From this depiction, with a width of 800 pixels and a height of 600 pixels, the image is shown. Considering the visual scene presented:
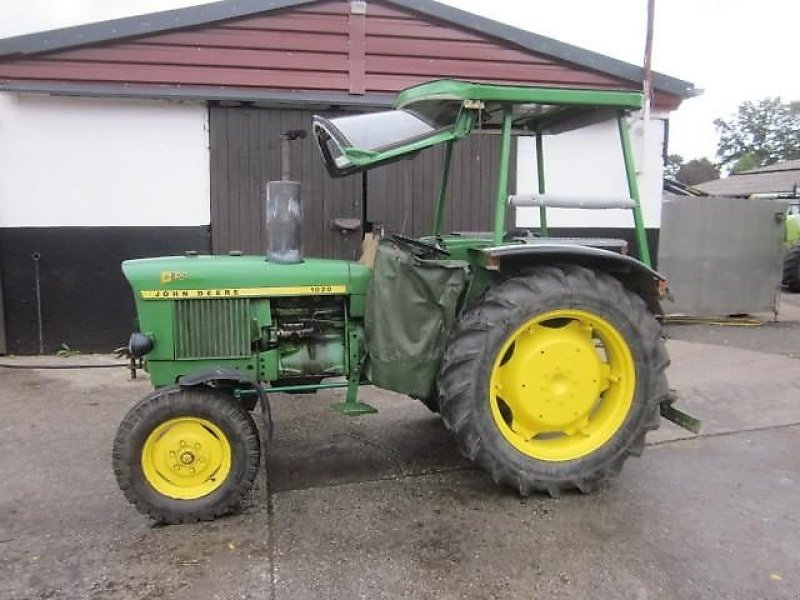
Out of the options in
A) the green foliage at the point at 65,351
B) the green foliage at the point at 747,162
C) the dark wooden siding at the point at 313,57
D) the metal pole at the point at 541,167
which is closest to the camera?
the metal pole at the point at 541,167

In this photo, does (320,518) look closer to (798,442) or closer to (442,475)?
(442,475)

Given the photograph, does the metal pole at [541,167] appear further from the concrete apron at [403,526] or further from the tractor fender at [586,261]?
the concrete apron at [403,526]

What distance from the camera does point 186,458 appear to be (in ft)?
10.9

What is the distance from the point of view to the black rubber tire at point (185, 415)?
3.24m

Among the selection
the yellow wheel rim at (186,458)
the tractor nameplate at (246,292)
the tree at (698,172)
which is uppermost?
the tree at (698,172)

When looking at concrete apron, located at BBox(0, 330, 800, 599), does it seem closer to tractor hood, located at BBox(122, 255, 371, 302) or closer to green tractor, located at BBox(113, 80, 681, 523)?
green tractor, located at BBox(113, 80, 681, 523)

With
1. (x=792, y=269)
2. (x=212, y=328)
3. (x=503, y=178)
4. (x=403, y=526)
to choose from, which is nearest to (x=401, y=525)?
(x=403, y=526)

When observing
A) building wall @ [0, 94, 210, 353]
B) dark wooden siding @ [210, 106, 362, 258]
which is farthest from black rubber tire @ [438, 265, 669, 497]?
building wall @ [0, 94, 210, 353]

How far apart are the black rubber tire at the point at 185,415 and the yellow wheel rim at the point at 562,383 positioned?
1.31 meters

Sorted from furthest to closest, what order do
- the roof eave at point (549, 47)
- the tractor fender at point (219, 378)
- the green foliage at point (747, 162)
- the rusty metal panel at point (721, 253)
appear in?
the green foliage at point (747, 162), the rusty metal panel at point (721, 253), the roof eave at point (549, 47), the tractor fender at point (219, 378)

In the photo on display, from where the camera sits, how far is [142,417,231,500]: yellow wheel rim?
331 cm

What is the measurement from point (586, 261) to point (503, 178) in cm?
68

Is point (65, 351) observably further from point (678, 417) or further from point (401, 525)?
point (678, 417)

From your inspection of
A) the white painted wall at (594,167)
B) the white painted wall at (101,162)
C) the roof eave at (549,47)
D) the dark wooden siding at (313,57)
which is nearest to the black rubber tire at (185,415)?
the white painted wall at (101,162)
